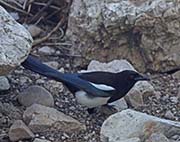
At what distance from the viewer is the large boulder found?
4.11 meters

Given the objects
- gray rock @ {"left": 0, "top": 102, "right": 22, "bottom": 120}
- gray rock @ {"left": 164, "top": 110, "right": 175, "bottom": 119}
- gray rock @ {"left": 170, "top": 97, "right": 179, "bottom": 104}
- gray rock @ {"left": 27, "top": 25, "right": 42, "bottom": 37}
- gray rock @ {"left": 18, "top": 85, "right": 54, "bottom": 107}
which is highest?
gray rock @ {"left": 27, "top": 25, "right": 42, "bottom": 37}

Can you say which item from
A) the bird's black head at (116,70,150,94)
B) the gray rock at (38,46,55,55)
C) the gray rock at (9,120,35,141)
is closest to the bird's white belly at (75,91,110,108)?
the bird's black head at (116,70,150,94)

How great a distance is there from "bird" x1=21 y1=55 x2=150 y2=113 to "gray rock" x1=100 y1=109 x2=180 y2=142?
446 mm

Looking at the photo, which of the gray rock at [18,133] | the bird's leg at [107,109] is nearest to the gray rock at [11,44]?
the gray rock at [18,133]

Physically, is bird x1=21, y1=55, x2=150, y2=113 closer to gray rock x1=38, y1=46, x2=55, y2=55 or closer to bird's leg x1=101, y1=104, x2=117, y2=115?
bird's leg x1=101, y1=104, x2=117, y2=115

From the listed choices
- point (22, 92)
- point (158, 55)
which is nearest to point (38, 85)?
point (22, 92)

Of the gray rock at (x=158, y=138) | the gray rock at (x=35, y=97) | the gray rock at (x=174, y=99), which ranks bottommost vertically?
the gray rock at (x=174, y=99)

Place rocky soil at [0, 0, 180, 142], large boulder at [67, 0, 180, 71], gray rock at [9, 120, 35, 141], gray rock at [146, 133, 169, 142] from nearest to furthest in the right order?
gray rock at [146, 133, 169, 142] < gray rock at [9, 120, 35, 141] < rocky soil at [0, 0, 180, 142] < large boulder at [67, 0, 180, 71]

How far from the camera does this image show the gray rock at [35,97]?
3.54 metres

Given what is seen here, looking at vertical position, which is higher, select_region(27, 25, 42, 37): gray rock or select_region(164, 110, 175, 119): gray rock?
select_region(27, 25, 42, 37): gray rock

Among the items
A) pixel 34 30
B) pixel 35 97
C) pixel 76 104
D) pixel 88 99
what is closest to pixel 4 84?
pixel 35 97

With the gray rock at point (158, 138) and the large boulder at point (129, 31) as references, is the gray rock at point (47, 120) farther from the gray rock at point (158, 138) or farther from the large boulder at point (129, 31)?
the large boulder at point (129, 31)

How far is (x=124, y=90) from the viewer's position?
11.7 feet

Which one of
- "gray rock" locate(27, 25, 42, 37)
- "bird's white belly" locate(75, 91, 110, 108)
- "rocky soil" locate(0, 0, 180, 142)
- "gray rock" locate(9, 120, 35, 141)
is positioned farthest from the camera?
"gray rock" locate(27, 25, 42, 37)
